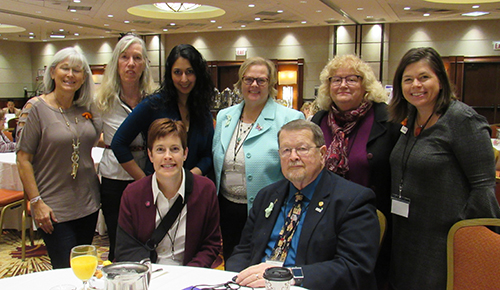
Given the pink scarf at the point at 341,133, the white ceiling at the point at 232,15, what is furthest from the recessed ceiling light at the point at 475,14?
the pink scarf at the point at 341,133

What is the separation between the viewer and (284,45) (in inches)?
625

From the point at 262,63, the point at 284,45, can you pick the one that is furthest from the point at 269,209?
the point at 284,45

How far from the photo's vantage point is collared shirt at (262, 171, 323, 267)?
1955 mm

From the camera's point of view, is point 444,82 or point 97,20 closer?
point 444,82

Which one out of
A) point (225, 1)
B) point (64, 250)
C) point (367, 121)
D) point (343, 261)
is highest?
point (225, 1)

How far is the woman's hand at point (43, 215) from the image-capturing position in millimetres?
2480

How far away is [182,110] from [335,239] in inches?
57.0

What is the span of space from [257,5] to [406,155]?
9.76 m

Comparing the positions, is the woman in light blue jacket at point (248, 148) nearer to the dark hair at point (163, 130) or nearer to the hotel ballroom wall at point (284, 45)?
the dark hair at point (163, 130)

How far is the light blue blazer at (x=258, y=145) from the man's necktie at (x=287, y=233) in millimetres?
582

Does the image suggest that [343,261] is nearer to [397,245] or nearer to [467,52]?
[397,245]

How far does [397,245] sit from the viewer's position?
232cm

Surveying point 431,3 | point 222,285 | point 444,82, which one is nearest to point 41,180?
point 222,285

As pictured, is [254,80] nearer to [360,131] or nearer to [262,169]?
[262,169]
